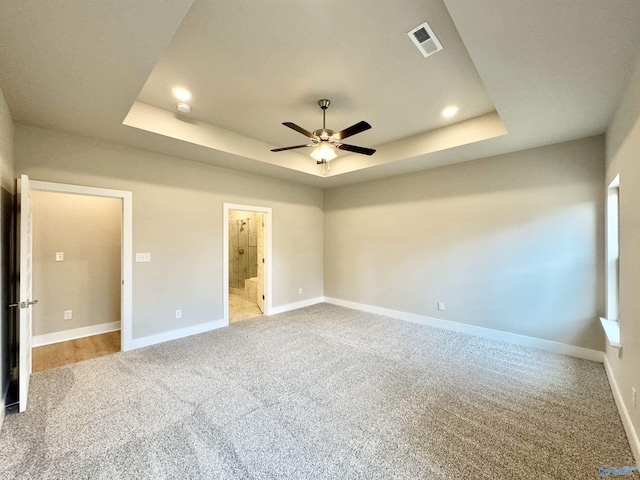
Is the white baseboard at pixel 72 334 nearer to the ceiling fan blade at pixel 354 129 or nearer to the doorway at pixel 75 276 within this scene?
the doorway at pixel 75 276

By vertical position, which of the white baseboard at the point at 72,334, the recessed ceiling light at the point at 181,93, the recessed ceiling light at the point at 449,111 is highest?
the recessed ceiling light at the point at 181,93

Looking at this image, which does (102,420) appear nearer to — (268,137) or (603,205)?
(268,137)

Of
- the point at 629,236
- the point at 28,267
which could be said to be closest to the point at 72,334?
the point at 28,267

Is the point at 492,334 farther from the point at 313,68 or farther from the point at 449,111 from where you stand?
the point at 313,68

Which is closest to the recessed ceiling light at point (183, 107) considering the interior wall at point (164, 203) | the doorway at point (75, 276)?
the interior wall at point (164, 203)

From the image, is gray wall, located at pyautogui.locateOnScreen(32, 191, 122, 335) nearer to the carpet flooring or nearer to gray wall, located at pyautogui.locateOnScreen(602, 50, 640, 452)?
the carpet flooring

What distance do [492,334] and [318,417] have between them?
10.3 feet

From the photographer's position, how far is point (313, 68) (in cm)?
240

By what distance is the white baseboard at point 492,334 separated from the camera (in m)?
3.26

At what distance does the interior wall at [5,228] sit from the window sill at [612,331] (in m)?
5.12

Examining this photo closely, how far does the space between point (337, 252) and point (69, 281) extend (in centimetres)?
465

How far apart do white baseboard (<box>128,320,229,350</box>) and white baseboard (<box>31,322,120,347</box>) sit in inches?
47.6

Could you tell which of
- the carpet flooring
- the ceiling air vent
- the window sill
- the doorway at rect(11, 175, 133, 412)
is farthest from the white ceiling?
the carpet flooring

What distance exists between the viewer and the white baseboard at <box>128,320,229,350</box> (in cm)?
362
